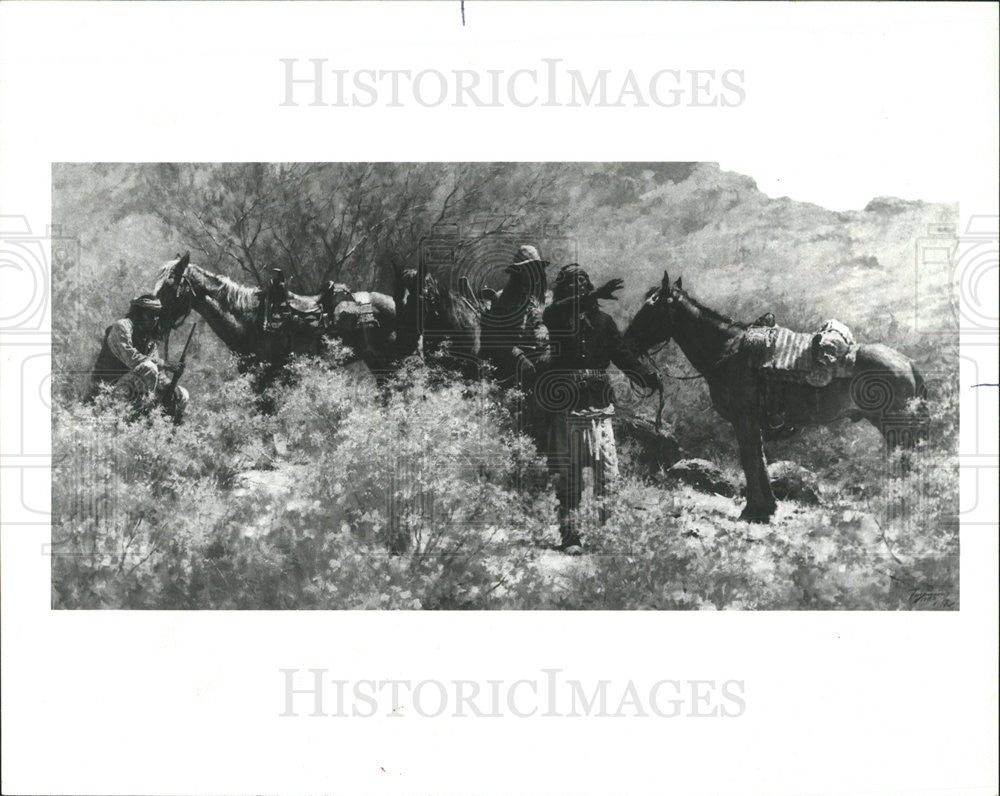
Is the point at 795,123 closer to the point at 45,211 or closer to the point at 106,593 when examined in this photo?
the point at 45,211

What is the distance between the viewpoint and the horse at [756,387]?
208 inches

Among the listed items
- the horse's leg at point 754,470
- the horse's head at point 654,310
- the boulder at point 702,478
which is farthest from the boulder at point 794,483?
the horse's head at point 654,310

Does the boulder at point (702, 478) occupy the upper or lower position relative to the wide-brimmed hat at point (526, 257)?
lower

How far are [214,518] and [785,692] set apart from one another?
123 inches

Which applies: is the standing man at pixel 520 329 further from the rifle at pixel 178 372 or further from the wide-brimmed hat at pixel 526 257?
the rifle at pixel 178 372

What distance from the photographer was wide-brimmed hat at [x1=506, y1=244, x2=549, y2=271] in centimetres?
530

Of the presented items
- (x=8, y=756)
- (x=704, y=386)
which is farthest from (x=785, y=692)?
(x=8, y=756)

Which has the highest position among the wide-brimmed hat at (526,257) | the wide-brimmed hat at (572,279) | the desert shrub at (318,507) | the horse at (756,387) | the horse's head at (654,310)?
the wide-brimmed hat at (526,257)

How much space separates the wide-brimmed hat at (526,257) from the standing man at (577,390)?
139 mm

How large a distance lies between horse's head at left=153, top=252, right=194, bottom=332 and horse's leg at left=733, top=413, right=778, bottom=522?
3.01 m

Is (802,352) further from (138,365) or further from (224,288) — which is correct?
(138,365)

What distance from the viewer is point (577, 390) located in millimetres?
5297
